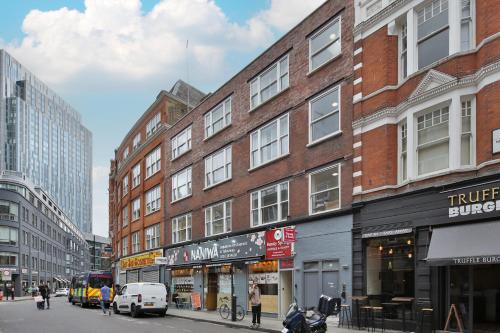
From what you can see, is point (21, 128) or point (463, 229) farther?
point (21, 128)

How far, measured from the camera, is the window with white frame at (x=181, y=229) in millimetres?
34947

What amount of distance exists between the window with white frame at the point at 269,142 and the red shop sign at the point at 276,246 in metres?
3.53

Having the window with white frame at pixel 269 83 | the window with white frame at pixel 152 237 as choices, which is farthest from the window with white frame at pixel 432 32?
the window with white frame at pixel 152 237

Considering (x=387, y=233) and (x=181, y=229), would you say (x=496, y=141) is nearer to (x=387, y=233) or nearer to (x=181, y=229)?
(x=387, y=233)

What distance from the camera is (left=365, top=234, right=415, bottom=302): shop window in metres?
16.7

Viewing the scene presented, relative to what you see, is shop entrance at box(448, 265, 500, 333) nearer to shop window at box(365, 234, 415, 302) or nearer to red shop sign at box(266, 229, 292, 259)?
shop window at box(365, 234, 415, 302)

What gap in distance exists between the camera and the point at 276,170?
2466cm

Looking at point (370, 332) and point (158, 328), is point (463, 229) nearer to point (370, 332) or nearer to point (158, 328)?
point (370, 332)

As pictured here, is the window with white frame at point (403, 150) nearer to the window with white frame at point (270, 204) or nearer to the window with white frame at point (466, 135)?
the window with white frame at point (466, 135)

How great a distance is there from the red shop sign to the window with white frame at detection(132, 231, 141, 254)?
79.6 feet

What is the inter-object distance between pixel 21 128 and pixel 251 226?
6450 inches

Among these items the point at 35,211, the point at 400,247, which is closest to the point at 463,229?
the point at 400,247

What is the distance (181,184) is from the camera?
120 feet

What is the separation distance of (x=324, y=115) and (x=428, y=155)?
6.05m
